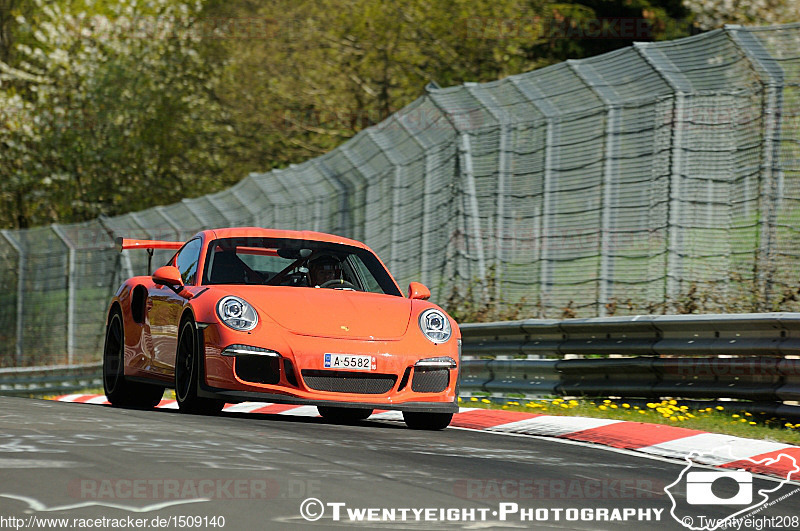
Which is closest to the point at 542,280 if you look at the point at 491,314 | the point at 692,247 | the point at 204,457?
the point at 491,314

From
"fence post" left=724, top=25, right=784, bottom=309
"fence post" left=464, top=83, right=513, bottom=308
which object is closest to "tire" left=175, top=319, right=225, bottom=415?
"fence post" left=724, top=25, right=784, bottom=309

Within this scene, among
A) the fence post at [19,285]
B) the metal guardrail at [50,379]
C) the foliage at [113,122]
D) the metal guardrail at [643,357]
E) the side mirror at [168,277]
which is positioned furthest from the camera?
the foliage at [113,122]

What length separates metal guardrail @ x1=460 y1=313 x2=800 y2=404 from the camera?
31.8ft

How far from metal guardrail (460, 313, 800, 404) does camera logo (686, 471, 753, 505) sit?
254 cm

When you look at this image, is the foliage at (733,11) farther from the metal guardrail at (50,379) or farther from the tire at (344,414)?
the tire at (344,414)

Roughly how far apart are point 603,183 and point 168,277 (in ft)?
17.1

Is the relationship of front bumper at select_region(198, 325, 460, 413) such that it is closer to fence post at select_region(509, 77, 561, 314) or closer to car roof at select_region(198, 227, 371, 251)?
car roof at select_region(198, 227, 371, 251)

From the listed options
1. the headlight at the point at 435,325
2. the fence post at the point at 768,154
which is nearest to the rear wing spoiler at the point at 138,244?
the headlight at the point at 435,325

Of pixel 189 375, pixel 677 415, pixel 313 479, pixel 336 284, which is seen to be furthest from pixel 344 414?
pixel 313 479

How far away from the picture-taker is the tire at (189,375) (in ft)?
30.7

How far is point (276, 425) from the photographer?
8.84 meters

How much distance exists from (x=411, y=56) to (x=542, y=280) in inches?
816

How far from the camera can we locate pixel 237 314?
360 inches

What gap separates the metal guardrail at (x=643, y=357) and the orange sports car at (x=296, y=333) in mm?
1755
